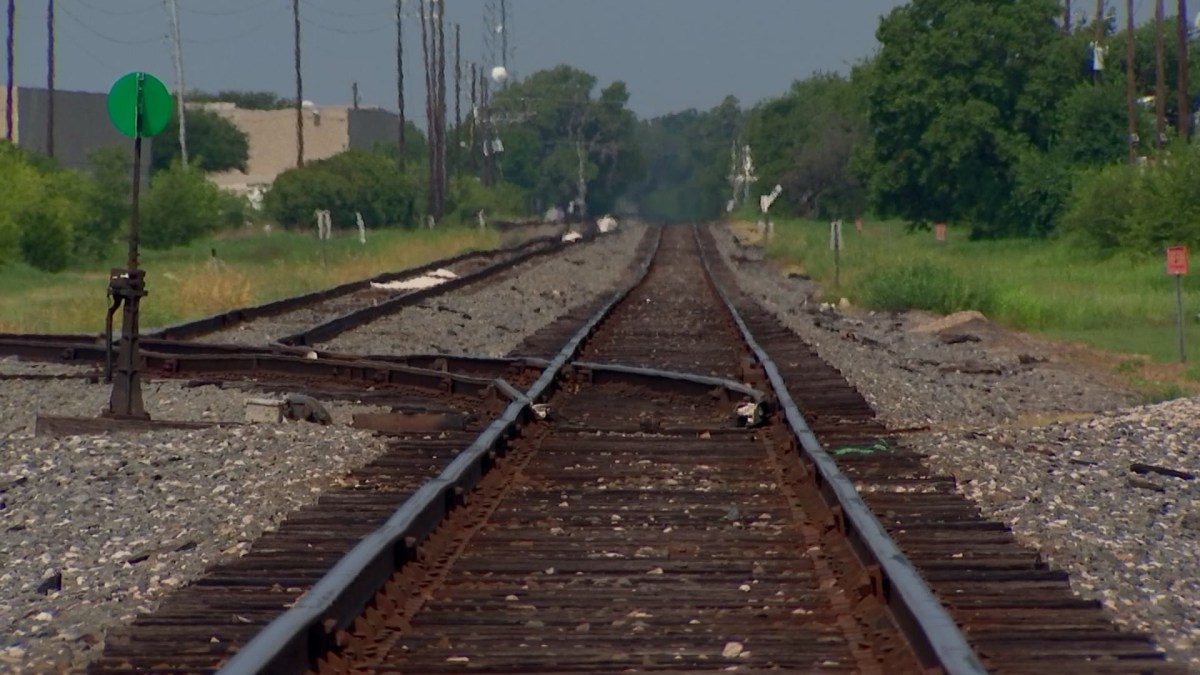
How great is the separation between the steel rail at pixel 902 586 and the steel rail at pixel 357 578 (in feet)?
5.96

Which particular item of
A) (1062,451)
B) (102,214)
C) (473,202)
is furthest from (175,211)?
(1062,451)

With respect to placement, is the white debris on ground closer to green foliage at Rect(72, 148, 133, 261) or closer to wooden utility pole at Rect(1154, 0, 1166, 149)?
green foliage at Rect(72, 148, 133, 261)

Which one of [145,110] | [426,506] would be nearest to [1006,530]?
[426,506]

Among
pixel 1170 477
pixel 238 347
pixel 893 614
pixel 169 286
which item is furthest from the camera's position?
pixel 169 286

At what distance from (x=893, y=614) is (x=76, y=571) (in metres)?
3.49

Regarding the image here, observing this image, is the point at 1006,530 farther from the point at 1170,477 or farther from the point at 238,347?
the point at 238,347

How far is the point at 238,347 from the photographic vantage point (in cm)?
1795

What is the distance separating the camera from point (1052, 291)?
34.8m

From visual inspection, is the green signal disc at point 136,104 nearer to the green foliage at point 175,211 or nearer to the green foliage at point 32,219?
the green foliage at point 32,219

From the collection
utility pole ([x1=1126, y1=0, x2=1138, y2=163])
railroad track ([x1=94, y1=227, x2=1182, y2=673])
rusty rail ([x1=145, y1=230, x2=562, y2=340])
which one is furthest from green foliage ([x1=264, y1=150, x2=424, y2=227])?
railroad track ([x1=94, y1=227, x2=1182, y2=673])

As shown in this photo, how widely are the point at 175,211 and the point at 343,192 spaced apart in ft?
65.7

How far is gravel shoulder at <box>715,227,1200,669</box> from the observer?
7.45 metres

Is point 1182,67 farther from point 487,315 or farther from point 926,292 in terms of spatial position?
point 487,315

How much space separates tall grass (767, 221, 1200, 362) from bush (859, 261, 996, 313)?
0.6 inches
